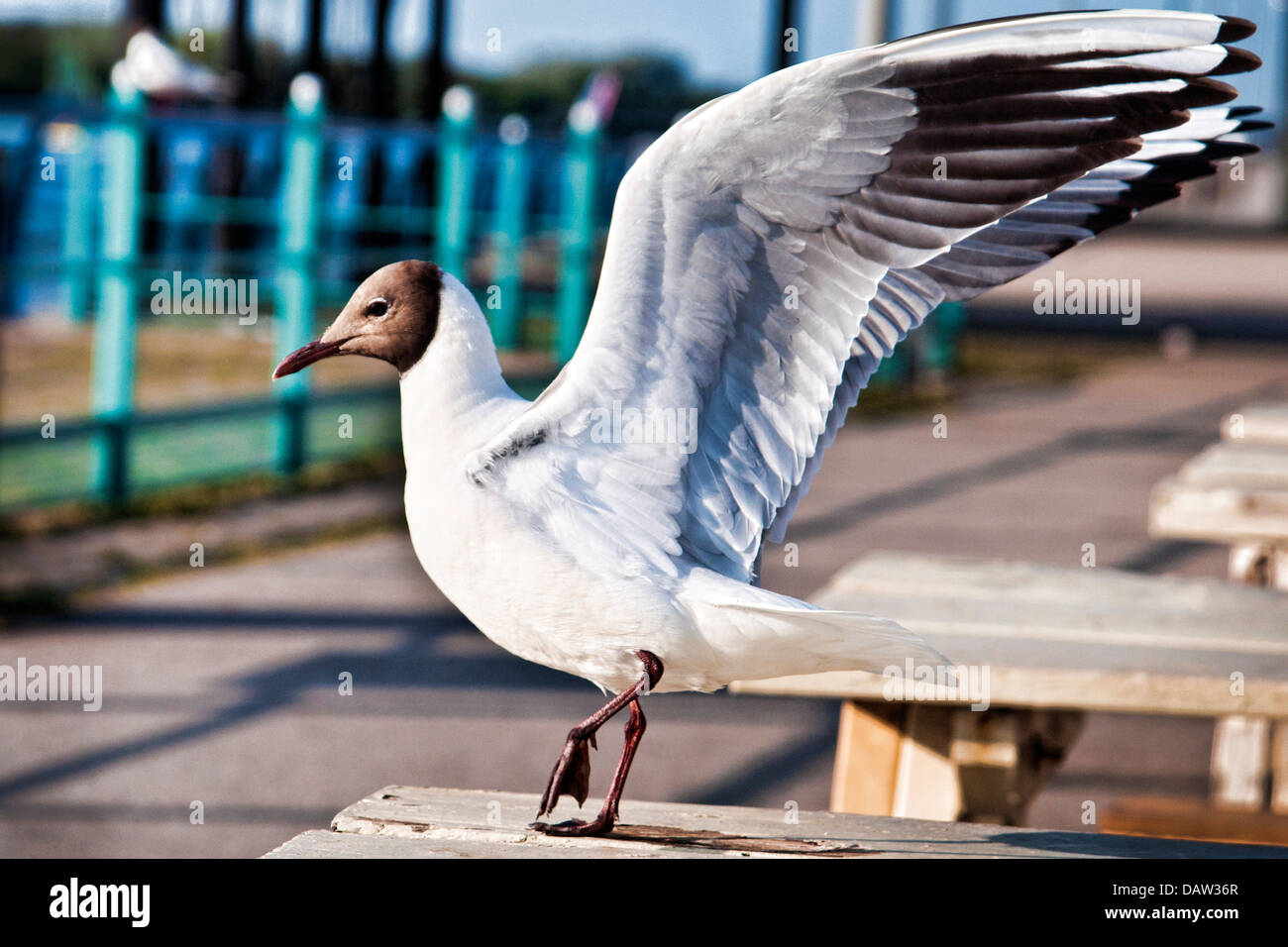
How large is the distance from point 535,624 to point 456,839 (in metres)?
0.33

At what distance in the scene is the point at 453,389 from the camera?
5.85 feet

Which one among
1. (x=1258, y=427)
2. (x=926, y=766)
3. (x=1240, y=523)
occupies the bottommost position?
(x=926, y=766)

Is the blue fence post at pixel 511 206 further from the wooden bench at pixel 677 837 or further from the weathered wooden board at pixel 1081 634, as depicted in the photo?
the wooden bench at pixel 677 837

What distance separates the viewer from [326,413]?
9.83 metres

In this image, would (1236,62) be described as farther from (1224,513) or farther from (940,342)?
(940,342)

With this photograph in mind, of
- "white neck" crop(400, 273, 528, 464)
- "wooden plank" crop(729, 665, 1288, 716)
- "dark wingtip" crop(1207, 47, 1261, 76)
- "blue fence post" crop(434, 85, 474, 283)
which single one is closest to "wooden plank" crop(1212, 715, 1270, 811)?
"wooden plank" crop(729, 665, 1288, 716)

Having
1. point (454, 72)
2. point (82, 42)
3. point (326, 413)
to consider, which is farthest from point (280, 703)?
point (82, 42)

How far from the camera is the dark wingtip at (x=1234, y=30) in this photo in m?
1.59

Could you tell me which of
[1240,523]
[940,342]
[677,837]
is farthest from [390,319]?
[940,342]

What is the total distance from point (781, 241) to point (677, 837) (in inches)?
29.9

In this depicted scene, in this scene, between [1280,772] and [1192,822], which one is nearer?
[1192,822]

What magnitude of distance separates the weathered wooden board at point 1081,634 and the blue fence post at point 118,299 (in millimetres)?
4882

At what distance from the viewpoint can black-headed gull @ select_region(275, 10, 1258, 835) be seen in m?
1.71
